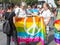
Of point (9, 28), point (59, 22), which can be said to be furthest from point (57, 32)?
point (9, 28)

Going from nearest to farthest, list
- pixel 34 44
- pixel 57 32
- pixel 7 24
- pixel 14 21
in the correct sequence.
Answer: pixel 57 32 < pixel 7 24 < pixel 14 21 < pixel 34 44

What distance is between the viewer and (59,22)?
6.97 m

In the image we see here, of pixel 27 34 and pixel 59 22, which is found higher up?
pixel 59 22

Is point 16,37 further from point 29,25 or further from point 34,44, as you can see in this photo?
point 34,44

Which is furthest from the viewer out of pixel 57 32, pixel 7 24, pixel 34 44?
pixel 34 44

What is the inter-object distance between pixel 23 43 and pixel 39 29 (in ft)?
4.10

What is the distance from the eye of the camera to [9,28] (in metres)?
8.13

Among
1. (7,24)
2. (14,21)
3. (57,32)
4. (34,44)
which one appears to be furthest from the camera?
Answer: (34,44)

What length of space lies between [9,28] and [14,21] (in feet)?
2.41

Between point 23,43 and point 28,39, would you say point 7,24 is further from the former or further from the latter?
point 23,43

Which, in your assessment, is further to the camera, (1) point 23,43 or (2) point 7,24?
(1) point 23,43

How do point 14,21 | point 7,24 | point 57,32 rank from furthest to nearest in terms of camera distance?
point 14,21 → point 7,24 → point 57,32

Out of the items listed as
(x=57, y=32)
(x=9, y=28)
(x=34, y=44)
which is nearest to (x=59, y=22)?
(x=57, y=32)

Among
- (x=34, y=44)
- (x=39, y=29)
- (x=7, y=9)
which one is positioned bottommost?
(x=34, y=44)
